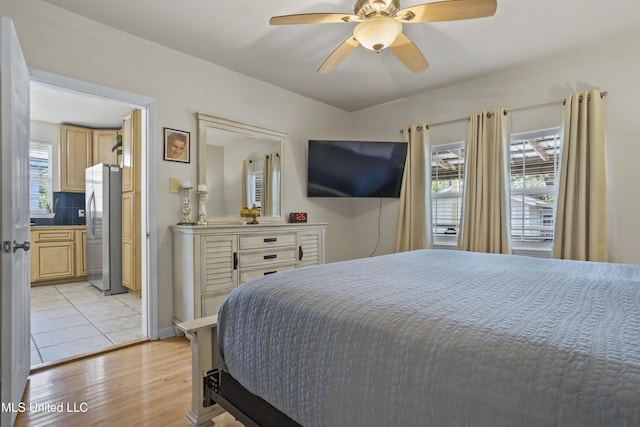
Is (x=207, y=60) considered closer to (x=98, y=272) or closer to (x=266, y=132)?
(x=266, y=132)

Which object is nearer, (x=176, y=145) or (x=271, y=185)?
(x=176, y=145)

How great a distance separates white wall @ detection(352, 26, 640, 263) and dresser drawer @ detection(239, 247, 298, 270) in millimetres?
2094

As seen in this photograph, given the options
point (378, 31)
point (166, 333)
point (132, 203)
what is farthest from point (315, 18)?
point (132, 203)

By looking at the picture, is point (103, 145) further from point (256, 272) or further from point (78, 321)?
point (256, 272)

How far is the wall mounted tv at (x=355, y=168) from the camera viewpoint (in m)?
3.82

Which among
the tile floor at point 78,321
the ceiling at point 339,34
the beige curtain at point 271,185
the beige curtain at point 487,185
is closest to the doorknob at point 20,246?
the tile floor at point 78,321

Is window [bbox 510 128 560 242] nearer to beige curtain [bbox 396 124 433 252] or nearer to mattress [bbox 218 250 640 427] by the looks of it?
beige curtain [bbox 396 124 433 252]

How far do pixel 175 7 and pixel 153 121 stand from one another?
904mm

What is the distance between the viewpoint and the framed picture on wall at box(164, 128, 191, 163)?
282 cm

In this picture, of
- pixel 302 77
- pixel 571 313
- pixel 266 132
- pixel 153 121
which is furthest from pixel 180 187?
pixel 571 313

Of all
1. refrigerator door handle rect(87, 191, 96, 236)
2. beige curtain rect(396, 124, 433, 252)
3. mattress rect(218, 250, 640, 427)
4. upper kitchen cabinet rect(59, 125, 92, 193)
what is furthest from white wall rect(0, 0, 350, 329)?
upper kitchen cabinet rect(59, 125, 92, 193)

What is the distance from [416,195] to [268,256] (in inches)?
73.3

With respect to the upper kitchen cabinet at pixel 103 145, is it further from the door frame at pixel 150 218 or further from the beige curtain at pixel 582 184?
the beige curtain at pixel 582 184

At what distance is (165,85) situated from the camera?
2814mm
